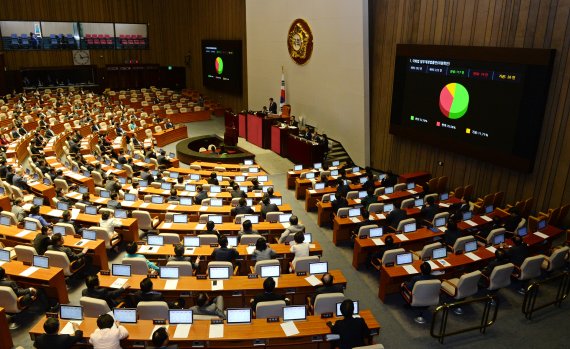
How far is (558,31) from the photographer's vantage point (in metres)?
11.0

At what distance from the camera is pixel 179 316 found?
6.33 metres

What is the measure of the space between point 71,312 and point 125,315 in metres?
0.81

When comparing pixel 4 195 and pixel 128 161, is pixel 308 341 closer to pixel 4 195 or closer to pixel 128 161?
pixel 4 195

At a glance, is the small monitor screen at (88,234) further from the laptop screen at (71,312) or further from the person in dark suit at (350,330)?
the person in dark suit at (350,330)

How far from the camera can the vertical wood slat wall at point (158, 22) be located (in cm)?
2838

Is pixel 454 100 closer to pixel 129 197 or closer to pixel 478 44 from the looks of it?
pixel 478 44

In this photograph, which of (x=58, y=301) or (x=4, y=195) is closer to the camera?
(x=58, y=301)

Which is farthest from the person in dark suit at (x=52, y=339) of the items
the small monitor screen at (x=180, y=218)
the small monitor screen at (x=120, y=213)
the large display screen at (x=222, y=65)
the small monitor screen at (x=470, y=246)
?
the large display screen at (x=222, y=65)

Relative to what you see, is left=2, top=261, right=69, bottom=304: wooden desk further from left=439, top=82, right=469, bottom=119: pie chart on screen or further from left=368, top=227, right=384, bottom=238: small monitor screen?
left=439, top=82, right=469, bottom=119: pie chart on screen

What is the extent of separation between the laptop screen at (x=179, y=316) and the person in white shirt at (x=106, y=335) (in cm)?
76

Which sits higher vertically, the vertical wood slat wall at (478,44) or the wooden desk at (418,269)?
the vertical wood slat wall at (478,44)

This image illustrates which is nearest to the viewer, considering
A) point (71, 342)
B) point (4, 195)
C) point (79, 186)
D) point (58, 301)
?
point (71, 342)

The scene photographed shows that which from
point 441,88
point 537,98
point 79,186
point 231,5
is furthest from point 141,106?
point 537,98

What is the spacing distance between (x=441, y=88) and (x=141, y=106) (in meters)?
21.0
